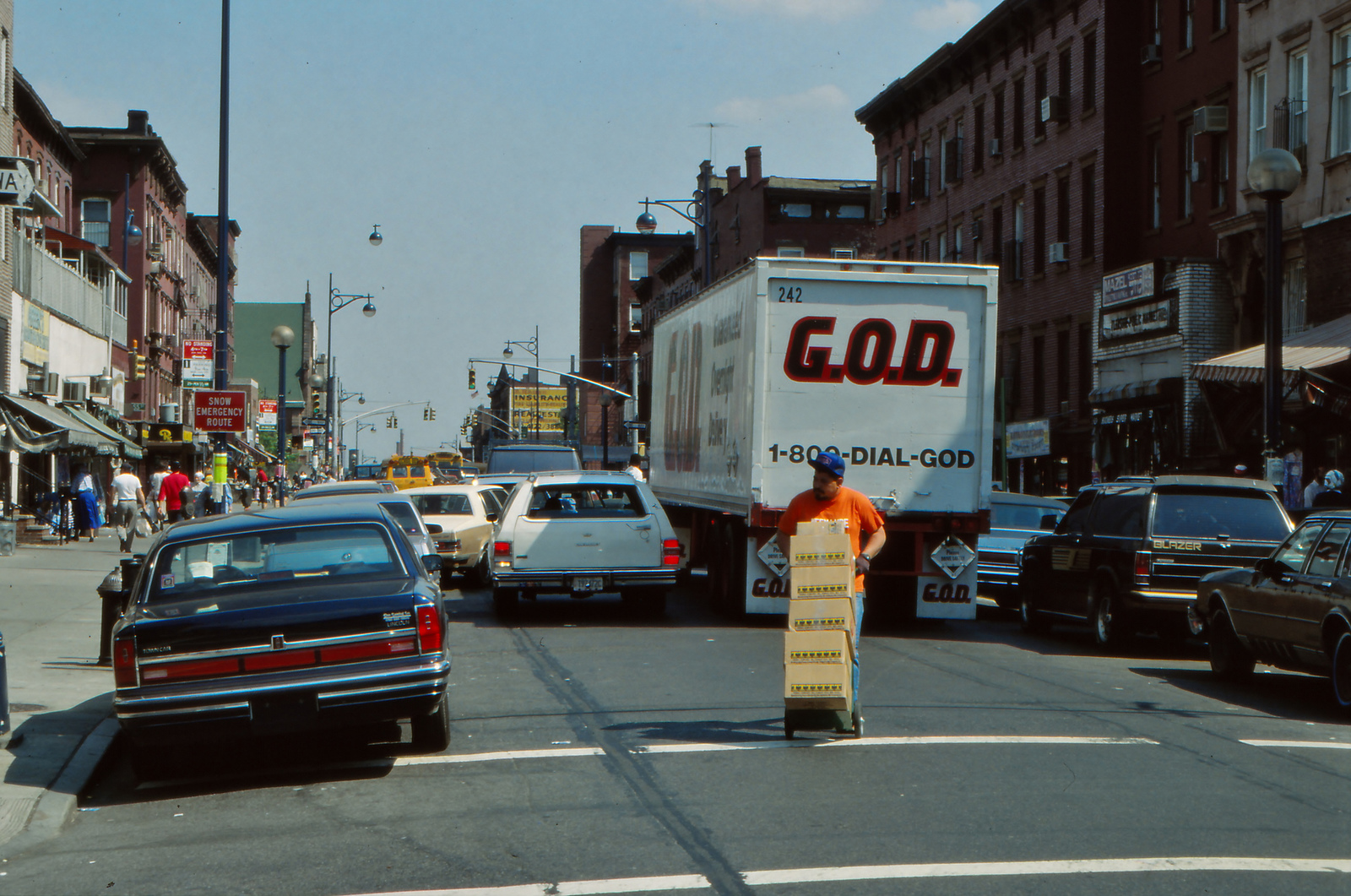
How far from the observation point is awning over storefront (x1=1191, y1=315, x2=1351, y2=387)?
24.2 m

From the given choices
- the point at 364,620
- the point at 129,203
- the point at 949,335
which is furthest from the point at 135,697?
the point at 129,203

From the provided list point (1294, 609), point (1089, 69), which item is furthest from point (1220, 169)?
point (1294, 609)

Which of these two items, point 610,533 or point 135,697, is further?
point 610,533

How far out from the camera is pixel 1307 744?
33.1ft

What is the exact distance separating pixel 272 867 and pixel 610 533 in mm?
11333

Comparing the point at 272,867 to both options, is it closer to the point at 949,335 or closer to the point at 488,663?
the point at 488,663

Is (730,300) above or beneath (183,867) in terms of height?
above

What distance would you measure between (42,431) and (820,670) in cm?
2925

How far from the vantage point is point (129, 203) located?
6053cm

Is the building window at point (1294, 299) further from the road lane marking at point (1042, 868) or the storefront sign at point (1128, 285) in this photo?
the road lane marking at point (1042, 868)

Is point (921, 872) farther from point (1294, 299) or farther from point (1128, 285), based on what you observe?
point (1128, 285)

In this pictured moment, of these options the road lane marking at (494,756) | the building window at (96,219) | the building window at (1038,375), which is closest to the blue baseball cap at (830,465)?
the road lane marking at (494,756)

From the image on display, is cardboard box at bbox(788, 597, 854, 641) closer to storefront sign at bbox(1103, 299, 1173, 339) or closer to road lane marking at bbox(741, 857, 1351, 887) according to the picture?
road lane marking at bbox(741, 857, 1351, 887)

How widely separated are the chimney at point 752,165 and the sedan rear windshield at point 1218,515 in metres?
59.3
